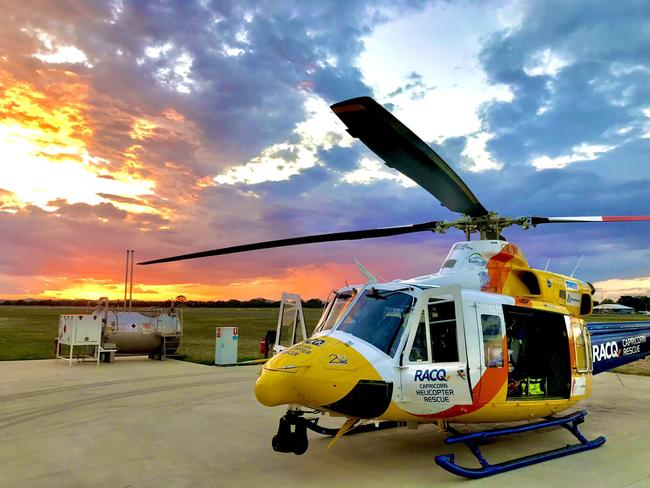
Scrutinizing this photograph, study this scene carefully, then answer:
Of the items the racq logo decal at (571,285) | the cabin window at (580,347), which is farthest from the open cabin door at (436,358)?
the racq logo decal at (571,285)

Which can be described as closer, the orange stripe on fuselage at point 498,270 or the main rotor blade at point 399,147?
the main rotor blade at point 399,147

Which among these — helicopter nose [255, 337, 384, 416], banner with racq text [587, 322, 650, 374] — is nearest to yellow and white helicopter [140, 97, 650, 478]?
helicopter nose [255, 337, 384, 416]

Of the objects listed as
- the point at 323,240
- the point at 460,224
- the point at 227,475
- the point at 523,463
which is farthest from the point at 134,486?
the point at 460,224

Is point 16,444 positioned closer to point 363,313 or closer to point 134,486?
point 134,486

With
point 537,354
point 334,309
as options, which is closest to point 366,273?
point 334,309

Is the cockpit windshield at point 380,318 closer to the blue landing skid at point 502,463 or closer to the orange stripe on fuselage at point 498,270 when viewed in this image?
the blue landing skid at point 502,463

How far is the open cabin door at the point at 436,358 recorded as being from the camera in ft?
19.5

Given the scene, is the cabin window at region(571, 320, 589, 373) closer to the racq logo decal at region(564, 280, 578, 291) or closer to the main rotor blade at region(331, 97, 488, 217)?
the racq logo decal at region(564, 280, 578, 291)

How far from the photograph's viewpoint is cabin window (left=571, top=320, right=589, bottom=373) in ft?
26.1

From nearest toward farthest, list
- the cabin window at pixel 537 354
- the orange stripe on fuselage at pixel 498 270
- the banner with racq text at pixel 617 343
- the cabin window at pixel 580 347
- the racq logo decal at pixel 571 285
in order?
the cabin window at pixel 537 354, the orange stripe on fuselage at pixel 498 270, the cabin window at pixel 580 347, the racq logo decal at pixel 571 285, the banner with racq text at pixel 617 343

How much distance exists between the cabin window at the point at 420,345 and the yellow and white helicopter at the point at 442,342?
12 mm

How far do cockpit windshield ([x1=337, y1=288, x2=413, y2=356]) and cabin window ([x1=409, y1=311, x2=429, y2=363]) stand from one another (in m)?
0.19

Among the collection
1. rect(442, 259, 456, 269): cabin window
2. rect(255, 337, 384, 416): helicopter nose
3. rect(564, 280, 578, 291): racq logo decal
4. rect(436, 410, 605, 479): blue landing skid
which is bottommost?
rect(436, 410, 605, 479): blue landing skid

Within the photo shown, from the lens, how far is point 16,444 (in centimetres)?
746
